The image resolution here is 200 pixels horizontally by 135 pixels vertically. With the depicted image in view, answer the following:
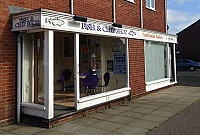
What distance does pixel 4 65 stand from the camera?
17.1 ft

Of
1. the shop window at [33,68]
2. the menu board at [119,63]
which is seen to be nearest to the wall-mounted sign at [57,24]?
the shop window at [33,68]

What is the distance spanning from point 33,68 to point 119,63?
3.98m

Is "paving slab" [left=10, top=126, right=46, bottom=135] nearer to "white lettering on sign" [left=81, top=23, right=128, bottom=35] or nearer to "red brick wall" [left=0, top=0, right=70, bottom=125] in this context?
"red brick wall" [left=0, top=0, right=70, bottom=125]

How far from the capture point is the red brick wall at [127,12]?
8695mm

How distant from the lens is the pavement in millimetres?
4852

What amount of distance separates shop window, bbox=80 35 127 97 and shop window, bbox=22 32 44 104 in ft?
9.66

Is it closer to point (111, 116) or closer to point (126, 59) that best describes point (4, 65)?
point (111, 116)

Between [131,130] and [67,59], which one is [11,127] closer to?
[131,130]

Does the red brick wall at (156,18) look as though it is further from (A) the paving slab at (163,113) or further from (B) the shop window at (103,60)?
(A) the paving slab at (163,113)

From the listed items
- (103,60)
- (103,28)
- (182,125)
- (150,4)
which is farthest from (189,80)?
(182,125)

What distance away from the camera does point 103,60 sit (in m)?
9.17

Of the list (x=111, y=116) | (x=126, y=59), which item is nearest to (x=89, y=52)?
(x=126, y=59)

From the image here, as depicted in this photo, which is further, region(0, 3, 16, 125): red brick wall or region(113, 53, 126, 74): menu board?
region(113, 53, 126, 74): menu board

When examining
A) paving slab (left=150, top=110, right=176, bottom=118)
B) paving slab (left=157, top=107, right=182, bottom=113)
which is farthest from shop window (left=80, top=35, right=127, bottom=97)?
paving slab (left=150, top=110, right=176, bottom=118)
